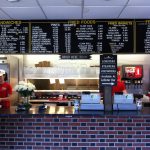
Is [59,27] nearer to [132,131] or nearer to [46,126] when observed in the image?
[46,126]

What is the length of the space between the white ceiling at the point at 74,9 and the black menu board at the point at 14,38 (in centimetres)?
17

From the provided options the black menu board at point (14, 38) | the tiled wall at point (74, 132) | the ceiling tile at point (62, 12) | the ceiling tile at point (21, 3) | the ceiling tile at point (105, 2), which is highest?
the ceiling tile at point (105, 2)

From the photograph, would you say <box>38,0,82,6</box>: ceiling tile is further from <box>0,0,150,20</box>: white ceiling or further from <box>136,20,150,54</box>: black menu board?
<box>136,20,150,54</box>: black menu board

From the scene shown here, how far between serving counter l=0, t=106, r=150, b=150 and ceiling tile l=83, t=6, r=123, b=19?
1.65 m

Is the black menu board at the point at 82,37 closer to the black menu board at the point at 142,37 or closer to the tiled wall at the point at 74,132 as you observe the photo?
the black menu board at the point at 142,37

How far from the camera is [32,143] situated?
520 centimetres

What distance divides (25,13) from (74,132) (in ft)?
7.00

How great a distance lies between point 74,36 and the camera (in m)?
5.57

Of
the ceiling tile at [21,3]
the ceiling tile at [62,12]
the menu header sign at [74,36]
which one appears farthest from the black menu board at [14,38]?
the ceiling tile at [21,3]

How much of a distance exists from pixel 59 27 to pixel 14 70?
11.2ft

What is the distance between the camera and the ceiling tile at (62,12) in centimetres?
485

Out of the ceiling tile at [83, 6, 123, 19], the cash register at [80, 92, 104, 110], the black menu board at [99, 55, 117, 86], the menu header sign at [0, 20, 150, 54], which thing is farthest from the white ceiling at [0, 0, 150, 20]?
the cash register at [80, 92, 104, 110]

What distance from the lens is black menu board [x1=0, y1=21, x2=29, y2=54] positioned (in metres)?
5.60

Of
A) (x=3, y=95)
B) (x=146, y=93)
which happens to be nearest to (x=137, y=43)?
(x=3, y=95)
